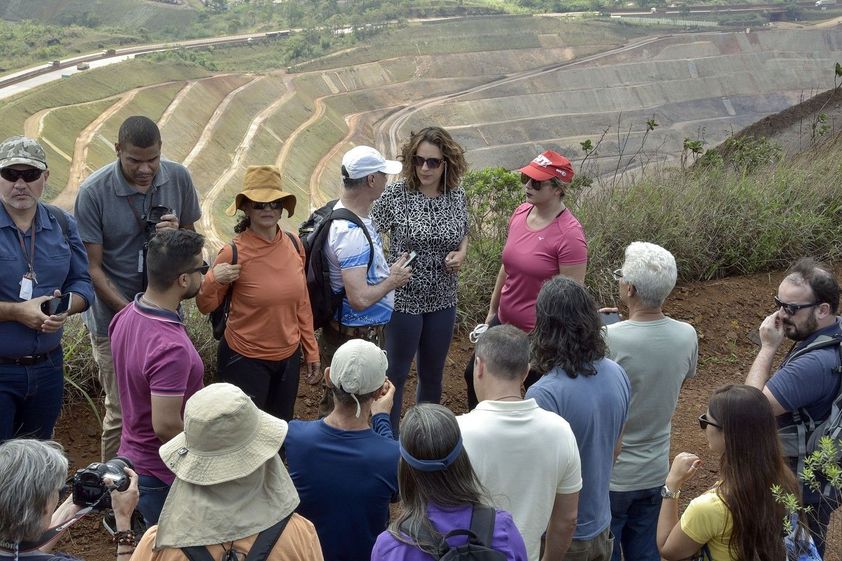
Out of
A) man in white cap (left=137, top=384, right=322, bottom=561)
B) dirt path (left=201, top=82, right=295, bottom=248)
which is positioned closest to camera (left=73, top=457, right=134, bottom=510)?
man in white cap (left=137, top=384, right=322, bottom=561)

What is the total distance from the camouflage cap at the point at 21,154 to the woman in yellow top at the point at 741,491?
111 inches

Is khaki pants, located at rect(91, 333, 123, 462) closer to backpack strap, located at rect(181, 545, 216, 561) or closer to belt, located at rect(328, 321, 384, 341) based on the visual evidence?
belt, located at rect(328, 321, 384, 341)

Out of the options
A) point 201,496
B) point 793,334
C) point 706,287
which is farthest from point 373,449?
point 706,287

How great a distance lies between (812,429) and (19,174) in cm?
336

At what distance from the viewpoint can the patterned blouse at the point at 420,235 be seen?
14.7 ft

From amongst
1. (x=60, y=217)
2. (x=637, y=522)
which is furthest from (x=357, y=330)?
(x=637, y=522)

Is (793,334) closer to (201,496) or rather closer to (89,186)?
(201,496)

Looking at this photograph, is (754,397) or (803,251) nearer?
(754,397)

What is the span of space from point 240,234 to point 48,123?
5212cm

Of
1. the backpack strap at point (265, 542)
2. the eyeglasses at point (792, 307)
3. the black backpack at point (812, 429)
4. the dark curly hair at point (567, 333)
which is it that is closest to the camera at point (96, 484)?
the backpack strap at point (265, 542)

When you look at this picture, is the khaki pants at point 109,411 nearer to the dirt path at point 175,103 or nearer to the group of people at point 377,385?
the group of people at point 377,385

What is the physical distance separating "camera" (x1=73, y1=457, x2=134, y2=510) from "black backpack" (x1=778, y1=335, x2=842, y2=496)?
240 cm

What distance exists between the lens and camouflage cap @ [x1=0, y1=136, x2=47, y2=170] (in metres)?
3.54

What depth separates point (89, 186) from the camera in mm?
3947
